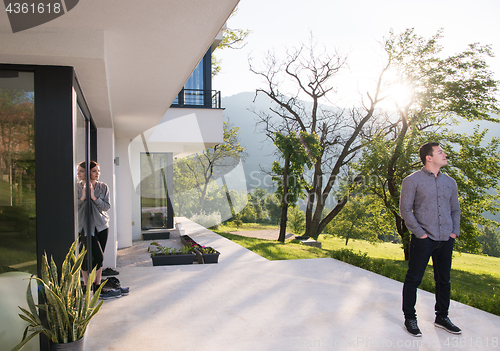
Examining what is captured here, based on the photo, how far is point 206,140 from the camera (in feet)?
30.8

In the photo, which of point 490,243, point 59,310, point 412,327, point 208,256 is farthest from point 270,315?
point 490,243

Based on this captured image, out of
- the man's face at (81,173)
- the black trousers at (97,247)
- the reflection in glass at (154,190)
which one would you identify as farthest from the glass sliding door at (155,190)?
the man's face at (81,173)

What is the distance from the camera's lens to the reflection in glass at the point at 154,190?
10891mm

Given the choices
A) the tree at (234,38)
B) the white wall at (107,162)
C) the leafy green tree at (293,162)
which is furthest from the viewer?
the tree at (234,38)

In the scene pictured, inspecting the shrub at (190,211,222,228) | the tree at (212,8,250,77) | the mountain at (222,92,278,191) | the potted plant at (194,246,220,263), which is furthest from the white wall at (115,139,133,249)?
the mountain at (222,92,278,191)

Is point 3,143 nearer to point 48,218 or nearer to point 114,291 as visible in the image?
point 48,218

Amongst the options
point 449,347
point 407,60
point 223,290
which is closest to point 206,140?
point 223,290

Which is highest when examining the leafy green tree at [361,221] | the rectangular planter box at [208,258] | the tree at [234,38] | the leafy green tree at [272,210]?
the tree at [234,38]

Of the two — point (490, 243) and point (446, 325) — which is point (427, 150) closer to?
point (446, 325)

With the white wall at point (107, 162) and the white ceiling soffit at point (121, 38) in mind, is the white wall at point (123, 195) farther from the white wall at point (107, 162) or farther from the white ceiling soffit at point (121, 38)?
the white ceiling soffit at point (121, 38)

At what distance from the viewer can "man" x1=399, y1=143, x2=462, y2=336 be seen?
315cm

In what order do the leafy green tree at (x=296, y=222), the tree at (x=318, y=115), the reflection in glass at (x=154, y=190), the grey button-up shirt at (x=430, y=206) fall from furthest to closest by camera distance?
1. the leafy green tree at (x=296, y=222)
2. the tree at (x=318, y=115)
3. the reflection in glass at (x=154, y=190)
4. the grey button-up shirt at (x=430, y=206)

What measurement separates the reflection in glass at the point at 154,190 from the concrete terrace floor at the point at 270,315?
17.8ft

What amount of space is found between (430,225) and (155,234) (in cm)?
841
